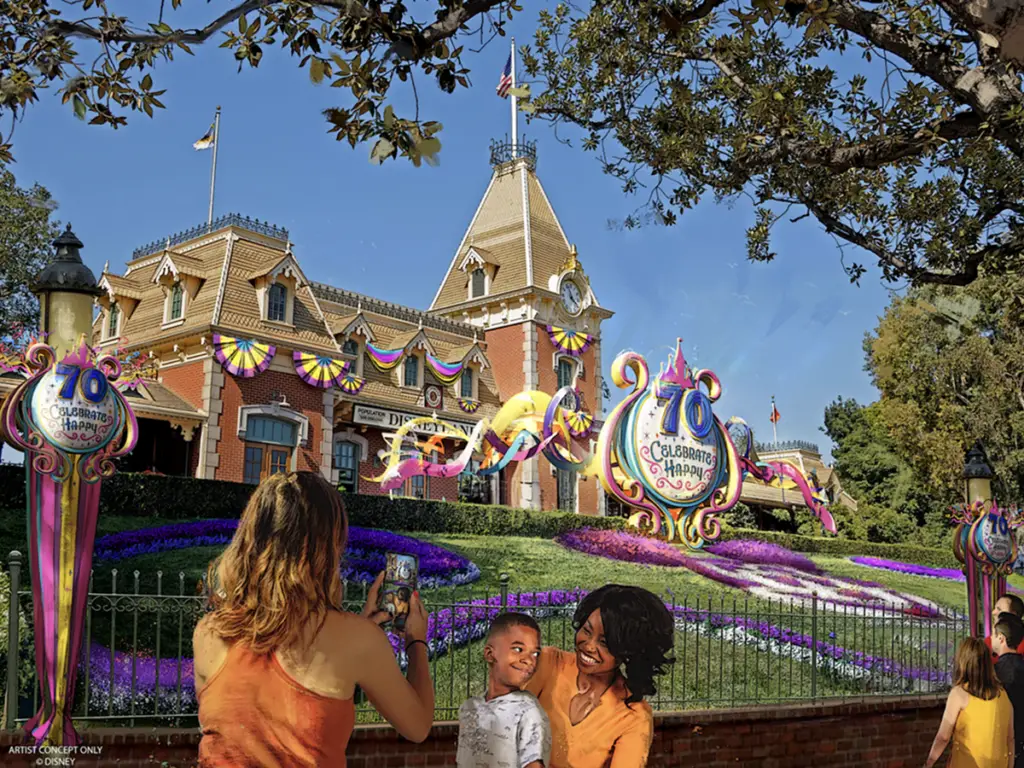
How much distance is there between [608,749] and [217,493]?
1662 cm

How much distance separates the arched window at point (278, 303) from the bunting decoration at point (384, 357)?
4261mm

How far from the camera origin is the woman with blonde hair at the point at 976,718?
246 inches

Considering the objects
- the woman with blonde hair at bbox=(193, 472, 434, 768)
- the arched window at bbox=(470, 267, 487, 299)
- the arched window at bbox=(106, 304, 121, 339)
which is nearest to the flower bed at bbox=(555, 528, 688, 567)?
the arched window at bbox=(106, 304, 121, 339)

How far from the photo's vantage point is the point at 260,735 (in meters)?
2.86

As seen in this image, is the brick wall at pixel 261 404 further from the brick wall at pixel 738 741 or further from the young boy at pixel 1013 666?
the young boy at pixel 1013 666

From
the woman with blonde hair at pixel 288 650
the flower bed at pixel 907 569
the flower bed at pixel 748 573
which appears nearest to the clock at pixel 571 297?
the flower bed at pixel 907 569

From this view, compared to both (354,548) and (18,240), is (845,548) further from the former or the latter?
(18,240)

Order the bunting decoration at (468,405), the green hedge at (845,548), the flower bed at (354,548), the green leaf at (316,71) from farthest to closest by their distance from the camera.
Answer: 1. the bunting decoration at (468,405)
2. the green hedge at (845,548)
3. the flower bed at (354,548)
4. the green leaf at (316,71)

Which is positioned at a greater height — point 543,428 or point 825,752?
point 543,428

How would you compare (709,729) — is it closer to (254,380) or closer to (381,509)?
(381,509)

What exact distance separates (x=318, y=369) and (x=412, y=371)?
5.82 m

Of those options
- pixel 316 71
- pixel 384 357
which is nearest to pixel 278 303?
pixel 384 357

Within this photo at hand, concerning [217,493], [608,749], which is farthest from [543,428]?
[608,749]

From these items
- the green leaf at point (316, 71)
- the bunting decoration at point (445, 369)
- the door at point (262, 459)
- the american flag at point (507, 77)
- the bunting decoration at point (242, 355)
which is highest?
the american flag at point (507, 77)
